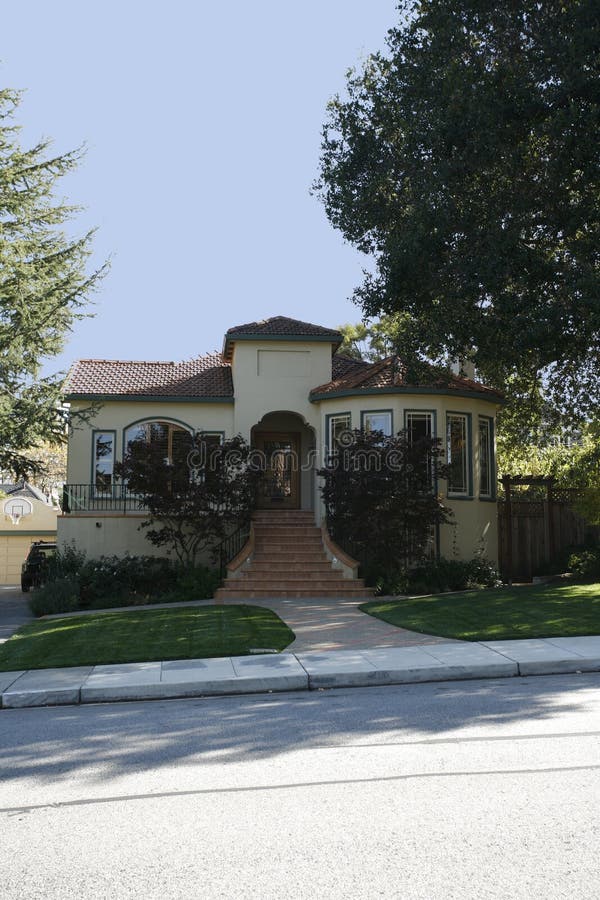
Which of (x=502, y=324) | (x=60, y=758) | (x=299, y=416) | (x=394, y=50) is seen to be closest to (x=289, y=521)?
(x=299, y=416)

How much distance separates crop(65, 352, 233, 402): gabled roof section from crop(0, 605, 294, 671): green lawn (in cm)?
853

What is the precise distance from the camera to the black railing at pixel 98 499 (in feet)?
73.8

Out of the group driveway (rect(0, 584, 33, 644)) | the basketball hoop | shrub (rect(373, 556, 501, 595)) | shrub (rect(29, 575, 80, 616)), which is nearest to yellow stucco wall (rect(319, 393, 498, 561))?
shrub (rect(373, 556, 501, 595))

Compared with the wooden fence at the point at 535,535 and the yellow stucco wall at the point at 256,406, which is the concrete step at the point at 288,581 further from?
the wooden fence at the point at 535,535

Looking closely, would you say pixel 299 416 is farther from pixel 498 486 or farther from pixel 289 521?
pixel 498 486

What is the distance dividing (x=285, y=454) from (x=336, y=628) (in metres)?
11.8

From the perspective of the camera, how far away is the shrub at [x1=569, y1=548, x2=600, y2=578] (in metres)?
19.0

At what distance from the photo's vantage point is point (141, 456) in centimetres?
1991

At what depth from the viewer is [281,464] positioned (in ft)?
81.3

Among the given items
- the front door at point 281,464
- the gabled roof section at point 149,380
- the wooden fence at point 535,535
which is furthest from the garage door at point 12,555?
the wooden fence at point 535,535

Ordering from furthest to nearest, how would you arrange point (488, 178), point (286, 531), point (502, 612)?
1. point (286, 531)
2. point (488, 178)
3. point (502, 612)

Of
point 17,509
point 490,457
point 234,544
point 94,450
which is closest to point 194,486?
point 234,544

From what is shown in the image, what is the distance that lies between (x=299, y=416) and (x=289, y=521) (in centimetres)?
361

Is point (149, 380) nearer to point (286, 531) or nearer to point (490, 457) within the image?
point (286, 531)
